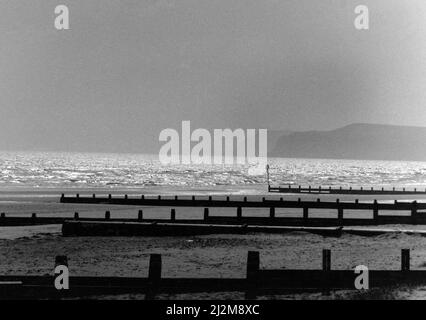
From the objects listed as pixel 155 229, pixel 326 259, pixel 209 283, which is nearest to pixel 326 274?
pixel 326 259

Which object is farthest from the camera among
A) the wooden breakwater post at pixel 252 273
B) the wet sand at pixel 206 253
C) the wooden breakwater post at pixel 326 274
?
the wet sand at pixel 206 253

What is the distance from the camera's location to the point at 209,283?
39.8 feet

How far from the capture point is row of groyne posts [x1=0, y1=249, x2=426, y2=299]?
11.8 m

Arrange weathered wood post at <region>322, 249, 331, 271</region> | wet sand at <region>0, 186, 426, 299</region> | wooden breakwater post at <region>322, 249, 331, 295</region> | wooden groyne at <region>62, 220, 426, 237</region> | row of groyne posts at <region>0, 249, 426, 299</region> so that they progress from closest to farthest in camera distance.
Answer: row of groyne posts at <region>0, 249, 426, 299</region>
wooden breakwater post at <region>322, 249, 331, 295</region>
weathered wood post at <region>322, 249, 331, 271</region>
wet sand at <region>0, 186, 426, 299</region>
wooden groyne at <region>62, 220, 426, 237</region>

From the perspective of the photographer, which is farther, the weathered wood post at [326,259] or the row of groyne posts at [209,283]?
the weathered wood post at [326,259]

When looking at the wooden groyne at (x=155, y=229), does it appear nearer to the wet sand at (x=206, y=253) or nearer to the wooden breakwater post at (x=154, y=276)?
the wet sand at (x=206, y=253)

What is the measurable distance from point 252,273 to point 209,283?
93cm

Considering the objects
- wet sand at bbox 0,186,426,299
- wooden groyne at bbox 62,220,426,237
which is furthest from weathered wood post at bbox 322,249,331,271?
wooden groyne at bbox 62,220,426,237

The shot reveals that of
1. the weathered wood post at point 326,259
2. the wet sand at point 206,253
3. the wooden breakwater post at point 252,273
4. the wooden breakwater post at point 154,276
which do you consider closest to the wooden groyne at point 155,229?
the wet sand at point 206,253

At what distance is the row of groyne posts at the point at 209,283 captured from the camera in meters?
11.8

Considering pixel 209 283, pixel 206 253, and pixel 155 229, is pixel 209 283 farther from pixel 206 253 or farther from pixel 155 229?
pixel 155 229

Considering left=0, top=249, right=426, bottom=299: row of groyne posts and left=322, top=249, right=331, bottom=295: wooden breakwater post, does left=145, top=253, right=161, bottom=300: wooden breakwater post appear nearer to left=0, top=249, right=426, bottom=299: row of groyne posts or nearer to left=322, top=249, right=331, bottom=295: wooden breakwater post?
left=0, top=249, right=426, bottom=299: row of groyne posts
